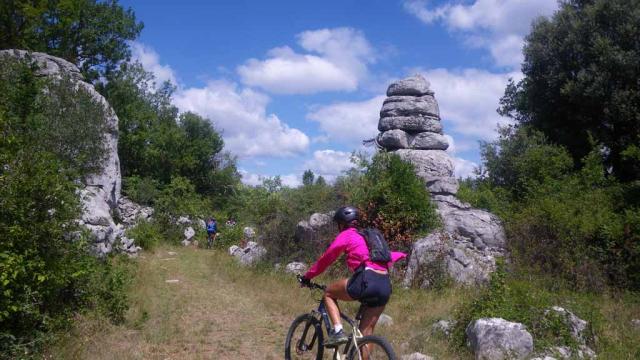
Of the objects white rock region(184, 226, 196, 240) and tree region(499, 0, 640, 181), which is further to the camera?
white rock region(184, 226, 196, 240)

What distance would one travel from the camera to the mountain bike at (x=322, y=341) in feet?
16.2

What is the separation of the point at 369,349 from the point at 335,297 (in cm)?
74

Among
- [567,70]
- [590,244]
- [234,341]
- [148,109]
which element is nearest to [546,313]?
[234,341]

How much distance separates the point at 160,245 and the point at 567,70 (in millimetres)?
17240

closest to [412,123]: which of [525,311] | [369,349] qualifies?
[525,311]

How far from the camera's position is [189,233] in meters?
24.9

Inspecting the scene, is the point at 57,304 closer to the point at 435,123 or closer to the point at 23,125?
the point at 23,125

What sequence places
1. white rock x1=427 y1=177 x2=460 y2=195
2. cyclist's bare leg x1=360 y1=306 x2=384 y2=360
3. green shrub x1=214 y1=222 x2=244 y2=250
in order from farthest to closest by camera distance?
1. green shrub x1=214 y1=222 x2=244 y2=250
2. white rock x1=427 y1=177 x2=460 y2=195
3. cyclist's bare leg x1=360 y1=306 x2=384 y2=360

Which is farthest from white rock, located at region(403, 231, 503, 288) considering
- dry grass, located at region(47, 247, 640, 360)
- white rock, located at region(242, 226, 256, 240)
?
white rock, located at region(242, 226, 256, 240)

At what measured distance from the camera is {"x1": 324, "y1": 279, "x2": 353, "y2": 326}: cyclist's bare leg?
17.7ft

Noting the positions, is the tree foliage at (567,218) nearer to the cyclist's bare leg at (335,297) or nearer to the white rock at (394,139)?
the white rock at (394,139)

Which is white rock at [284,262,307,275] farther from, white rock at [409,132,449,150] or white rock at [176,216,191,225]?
white rock at [176,216,191,225]

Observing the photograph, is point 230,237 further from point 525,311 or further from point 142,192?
point 525,311

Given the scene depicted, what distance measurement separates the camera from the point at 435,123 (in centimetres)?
1997
